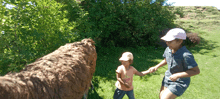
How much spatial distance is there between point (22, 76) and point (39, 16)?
2.63m

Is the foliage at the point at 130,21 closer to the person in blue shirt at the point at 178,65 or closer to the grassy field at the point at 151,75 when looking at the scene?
the grassy field at the point at 151,75

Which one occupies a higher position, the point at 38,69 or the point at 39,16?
the point at 39,16

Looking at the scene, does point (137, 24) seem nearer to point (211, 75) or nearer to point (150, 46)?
point (150, 46)

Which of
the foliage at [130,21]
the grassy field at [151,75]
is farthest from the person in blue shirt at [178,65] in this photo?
the foliage at [130,21]

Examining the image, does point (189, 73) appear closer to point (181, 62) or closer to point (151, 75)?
point (181, 62)

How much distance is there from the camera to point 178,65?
277 centimetres

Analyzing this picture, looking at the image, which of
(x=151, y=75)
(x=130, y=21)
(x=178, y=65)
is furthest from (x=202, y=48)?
(x=178, y=65)

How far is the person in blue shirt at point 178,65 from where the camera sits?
8.40ft

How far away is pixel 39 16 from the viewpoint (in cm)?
399

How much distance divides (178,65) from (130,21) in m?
9.02

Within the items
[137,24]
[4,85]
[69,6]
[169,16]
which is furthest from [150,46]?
[4,85]

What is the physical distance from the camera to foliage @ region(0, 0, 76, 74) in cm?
344

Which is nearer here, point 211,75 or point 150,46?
point 211,75

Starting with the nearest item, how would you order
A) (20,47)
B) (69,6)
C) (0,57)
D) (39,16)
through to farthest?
(0,57)
(20,47)
(39,16)
(69,6)
